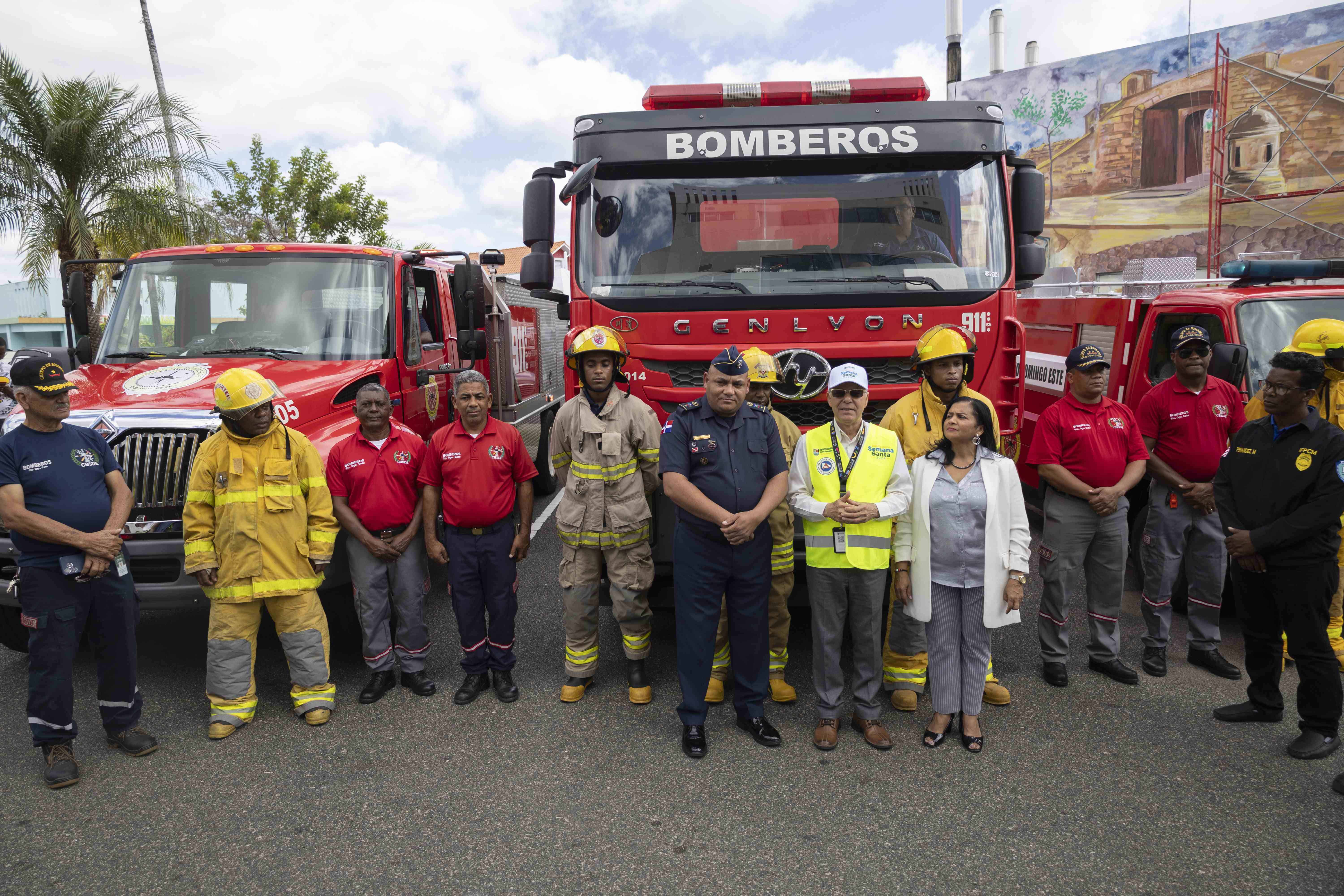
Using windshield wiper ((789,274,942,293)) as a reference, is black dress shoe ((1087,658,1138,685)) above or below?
below

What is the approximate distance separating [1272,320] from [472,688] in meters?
5.47

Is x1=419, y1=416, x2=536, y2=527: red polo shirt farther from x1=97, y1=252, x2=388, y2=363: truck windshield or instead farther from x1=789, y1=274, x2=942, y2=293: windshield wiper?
x1=789, y1=274, x2=942, y2=293: windshield wiper

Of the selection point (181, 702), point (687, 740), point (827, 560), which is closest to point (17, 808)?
point (181, 702)

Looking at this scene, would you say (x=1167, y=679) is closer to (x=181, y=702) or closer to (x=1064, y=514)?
(x=1064, y=514)

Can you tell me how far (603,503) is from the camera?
4.69m

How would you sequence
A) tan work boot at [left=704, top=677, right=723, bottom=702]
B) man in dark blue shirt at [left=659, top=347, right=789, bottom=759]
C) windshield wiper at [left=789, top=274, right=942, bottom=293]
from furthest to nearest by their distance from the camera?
windshield wiper at [left=789, top=274, right=942, bottom=293]
tan work boot at [left=704, top=677, right=723, bottom=702]
man in dark blue shirt at [left=659, top=347, right=789, bottom=759]

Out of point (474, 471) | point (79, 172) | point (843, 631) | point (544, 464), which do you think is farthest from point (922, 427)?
point (79, 172)

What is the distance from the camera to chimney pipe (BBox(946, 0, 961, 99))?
22484 mm

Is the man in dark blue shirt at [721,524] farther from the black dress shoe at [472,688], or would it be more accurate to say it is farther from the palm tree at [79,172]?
the palm tree at [79,172]

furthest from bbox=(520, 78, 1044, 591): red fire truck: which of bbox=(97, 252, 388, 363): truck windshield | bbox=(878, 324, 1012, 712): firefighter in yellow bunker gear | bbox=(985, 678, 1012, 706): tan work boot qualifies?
bbox=(97, 252, 388, 363): truck windshield

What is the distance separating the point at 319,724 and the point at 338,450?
142 centimetres

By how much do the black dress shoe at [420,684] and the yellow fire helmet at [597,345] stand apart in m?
1.92

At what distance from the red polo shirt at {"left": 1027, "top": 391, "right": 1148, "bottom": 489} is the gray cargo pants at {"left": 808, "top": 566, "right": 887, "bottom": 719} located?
1346mm

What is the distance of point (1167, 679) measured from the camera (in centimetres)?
493
